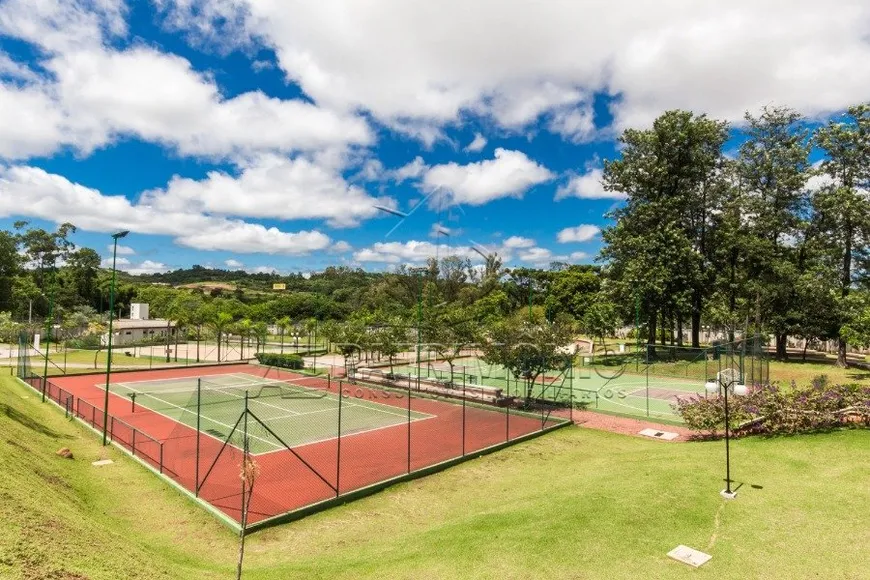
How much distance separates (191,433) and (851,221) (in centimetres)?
4484

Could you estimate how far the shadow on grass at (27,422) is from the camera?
1788cm

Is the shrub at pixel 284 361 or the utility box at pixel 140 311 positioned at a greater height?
the utility box at pixel 140 311

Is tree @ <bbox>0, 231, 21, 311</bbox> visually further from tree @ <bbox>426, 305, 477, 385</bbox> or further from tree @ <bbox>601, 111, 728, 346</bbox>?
tree @ <bbox>601, 111, 728, 346</bbox>

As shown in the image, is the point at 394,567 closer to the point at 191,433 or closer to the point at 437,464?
the point at 437,464

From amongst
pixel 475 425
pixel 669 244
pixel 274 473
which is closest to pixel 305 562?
pixel 274 473

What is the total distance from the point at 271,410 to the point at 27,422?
10432 millimetres

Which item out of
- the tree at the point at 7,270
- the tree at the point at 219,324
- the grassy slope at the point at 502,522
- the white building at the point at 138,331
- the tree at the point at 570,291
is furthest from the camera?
the tree at the point at 570,291

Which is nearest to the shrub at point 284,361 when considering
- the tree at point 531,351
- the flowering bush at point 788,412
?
the tree at point 531,351

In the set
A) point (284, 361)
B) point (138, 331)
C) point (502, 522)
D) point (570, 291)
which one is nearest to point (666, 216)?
point (284, 361)


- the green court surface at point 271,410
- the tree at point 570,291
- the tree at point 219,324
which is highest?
the tree at point 570,291

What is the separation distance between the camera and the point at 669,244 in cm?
4325

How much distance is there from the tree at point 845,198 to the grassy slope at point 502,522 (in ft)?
92.4

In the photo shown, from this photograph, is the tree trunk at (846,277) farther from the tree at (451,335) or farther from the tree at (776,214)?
the tree at (451,335)

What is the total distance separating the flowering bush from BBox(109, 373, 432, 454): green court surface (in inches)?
502
